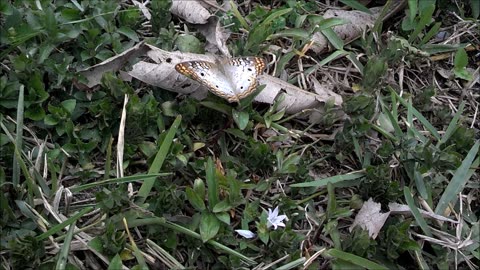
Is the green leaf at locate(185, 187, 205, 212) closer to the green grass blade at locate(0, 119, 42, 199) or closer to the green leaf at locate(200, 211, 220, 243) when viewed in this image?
the green leaf at locate(200, 211, 220, 243)

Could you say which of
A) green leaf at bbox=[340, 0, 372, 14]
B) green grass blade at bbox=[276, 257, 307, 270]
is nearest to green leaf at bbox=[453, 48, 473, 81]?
green leaf at bbox=[340, 0, 372, 14]

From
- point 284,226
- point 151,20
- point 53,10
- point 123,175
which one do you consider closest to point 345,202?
point 284,226

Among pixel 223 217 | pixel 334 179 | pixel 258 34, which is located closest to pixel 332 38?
pixel 258 34

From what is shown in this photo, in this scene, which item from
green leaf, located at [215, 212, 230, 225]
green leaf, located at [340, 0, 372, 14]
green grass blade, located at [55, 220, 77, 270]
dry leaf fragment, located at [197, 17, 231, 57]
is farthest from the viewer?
green leaf, located at [340, 0, 372, 14]

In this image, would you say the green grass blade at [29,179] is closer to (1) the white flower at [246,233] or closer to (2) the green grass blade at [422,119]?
(1) the white flower at [246,233]

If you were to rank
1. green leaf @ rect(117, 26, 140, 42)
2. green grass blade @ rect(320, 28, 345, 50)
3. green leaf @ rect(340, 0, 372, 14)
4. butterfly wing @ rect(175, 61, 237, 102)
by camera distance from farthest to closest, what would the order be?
green leaf @ rect(340, 0, 372, 14)
green grass blade @ rect(320, 28, 345, 50)
green leaf @ rect(117, 26, 140, 42)
butterfly wing @ rect(175, 61, 237, 102)

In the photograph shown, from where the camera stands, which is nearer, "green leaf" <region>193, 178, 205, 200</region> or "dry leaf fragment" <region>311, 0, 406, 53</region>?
"green leaf" <region>193, 178, 205, 200</region>
